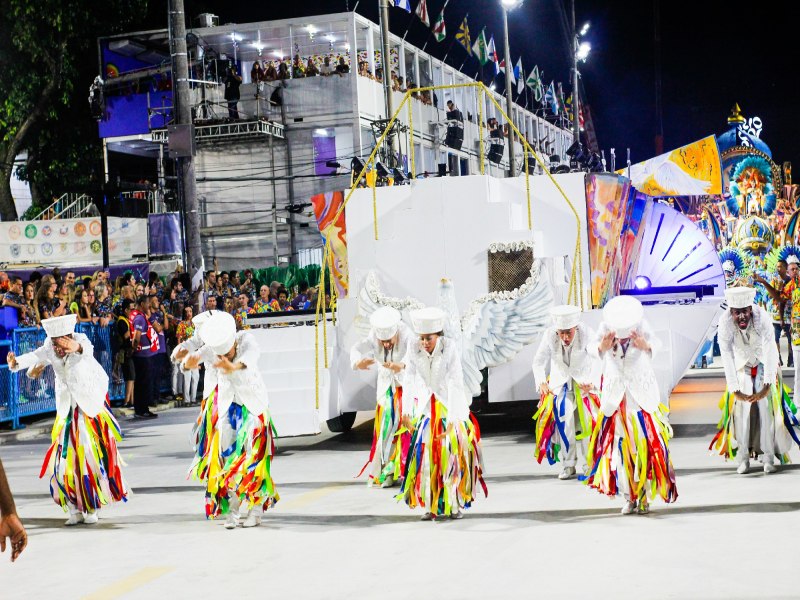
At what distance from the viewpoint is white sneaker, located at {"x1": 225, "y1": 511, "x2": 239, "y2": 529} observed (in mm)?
8959

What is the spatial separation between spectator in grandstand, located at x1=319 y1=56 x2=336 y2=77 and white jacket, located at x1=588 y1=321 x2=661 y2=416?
30.4 m

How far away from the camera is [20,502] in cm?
1094

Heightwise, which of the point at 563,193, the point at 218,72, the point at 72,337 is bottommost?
the point at 72,337

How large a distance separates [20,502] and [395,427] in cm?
344

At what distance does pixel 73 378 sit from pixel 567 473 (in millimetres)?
4367

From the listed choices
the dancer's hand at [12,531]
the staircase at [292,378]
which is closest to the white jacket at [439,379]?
the staircase at [292,378]

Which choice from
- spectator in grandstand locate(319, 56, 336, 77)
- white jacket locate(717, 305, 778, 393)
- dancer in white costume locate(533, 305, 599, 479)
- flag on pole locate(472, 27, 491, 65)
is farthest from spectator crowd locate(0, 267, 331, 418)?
flag on pole locate(472, 27, 491, 65)

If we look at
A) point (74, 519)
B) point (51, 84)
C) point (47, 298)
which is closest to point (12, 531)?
point (74, 519)

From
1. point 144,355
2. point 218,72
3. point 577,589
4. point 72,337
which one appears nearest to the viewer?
point 577,589

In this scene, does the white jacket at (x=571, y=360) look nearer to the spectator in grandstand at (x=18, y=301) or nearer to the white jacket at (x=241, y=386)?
the white jacket at (x=241, y=386)

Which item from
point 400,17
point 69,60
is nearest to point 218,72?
point 69,60

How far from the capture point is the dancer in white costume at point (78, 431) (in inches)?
377

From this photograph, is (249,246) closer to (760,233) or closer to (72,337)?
(760,233)

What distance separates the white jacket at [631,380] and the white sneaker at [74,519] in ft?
13.7
